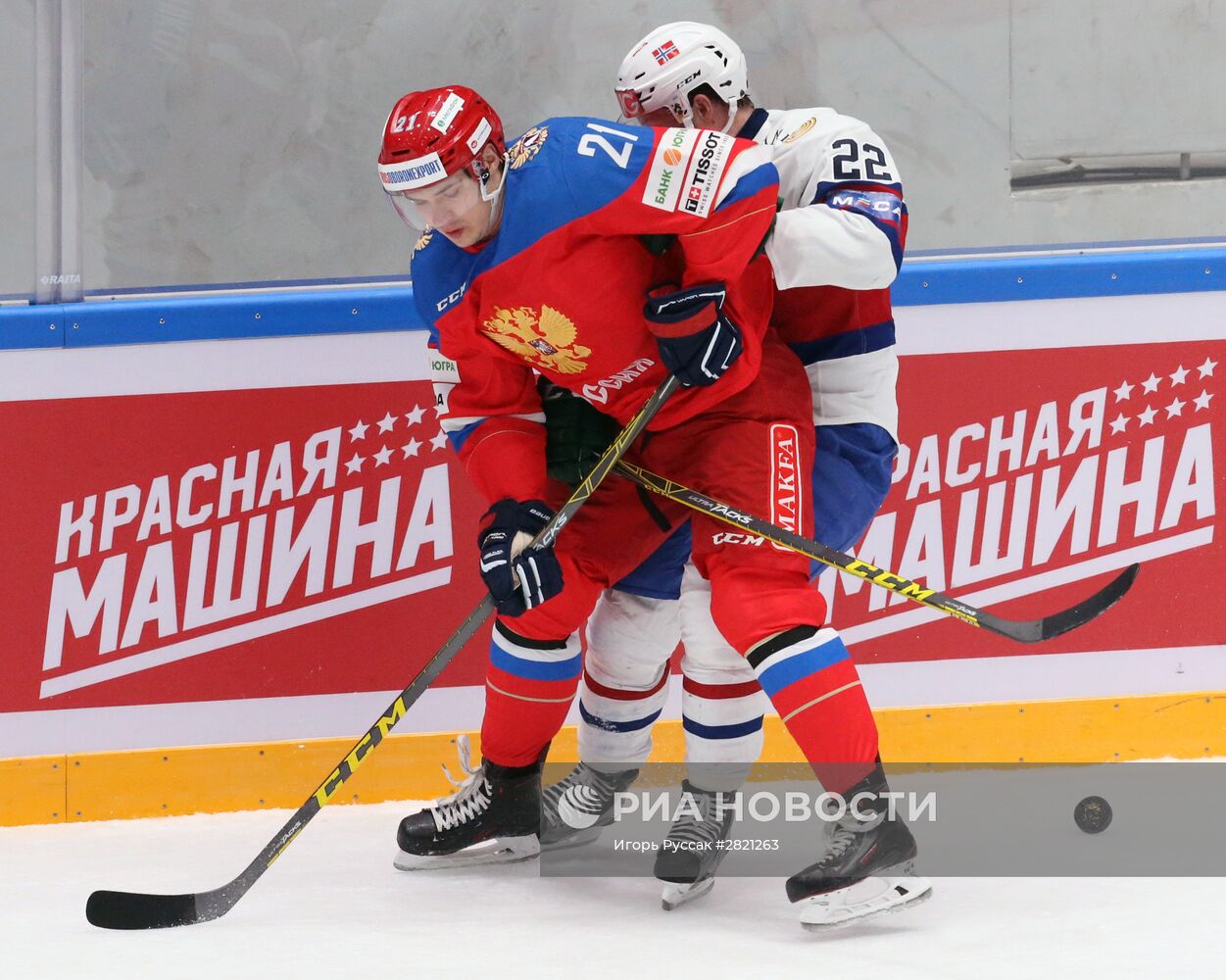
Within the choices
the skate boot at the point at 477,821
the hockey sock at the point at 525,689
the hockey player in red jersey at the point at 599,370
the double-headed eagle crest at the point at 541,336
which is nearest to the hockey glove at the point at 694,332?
the hockey player in red jersey at the point at 599,370

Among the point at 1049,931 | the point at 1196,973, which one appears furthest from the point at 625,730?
the point at 1196,973

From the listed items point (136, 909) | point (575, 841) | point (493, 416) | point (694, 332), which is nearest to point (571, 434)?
point (493, 416)

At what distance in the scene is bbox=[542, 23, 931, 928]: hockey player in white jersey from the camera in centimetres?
235

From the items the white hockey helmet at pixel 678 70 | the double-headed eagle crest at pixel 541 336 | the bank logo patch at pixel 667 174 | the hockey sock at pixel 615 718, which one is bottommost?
the hockey sock at pixel 615 718

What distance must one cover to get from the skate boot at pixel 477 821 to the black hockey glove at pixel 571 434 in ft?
1.62

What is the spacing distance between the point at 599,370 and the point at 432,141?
44cm

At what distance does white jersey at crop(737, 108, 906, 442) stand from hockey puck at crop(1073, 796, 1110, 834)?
769 millimetres

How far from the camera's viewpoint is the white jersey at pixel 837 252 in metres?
2.36

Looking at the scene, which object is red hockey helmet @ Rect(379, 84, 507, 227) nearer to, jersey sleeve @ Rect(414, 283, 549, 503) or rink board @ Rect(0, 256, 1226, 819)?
jersey sleeve @ Rect(414, 283, 549, 503)

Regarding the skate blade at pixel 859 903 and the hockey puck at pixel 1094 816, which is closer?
the skate blade at pixel 859 903

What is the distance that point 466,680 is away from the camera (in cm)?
313

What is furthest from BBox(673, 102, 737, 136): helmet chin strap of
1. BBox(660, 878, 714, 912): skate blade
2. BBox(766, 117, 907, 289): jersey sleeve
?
BBox(660, 878, 714, 912): skate blade

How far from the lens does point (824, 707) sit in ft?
7.31

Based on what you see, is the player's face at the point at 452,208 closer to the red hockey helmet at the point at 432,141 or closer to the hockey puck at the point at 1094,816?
the red hockey helmet at the point at 432,141
